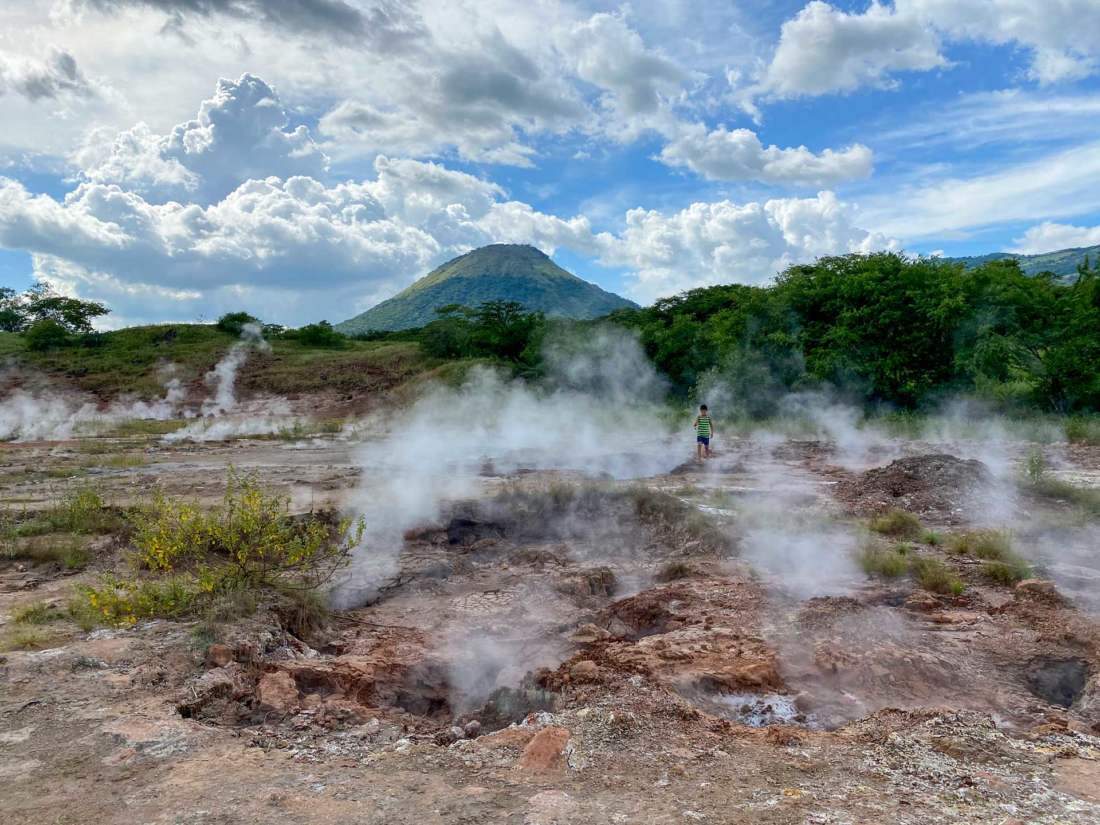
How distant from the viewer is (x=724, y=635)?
5.57 m

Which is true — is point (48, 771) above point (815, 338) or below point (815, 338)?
below

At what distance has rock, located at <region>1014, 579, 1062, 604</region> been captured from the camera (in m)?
6.05

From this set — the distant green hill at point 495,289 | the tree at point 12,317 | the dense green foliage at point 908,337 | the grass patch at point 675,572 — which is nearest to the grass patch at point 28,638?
the grass patch at point 675,572

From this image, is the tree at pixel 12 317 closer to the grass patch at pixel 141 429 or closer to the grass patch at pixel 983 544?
the grass patch at pixel 141 429

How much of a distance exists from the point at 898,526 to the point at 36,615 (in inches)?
353

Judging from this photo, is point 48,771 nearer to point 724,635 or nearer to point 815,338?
point 724,635

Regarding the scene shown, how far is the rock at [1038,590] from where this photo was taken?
6051mm

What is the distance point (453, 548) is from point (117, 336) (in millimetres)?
37363

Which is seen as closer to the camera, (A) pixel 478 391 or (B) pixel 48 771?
→ (B) pixel 48 771

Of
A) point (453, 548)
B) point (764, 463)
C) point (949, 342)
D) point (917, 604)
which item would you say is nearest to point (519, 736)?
point (917, 604)

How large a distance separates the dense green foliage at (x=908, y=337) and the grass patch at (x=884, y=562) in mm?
12704

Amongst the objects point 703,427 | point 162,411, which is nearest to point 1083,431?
point 703,427

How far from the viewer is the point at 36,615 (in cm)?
571

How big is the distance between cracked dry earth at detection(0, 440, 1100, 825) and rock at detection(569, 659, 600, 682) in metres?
0.02
